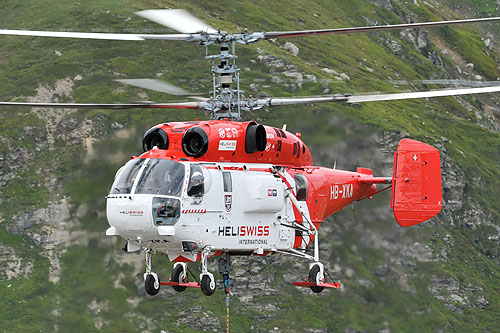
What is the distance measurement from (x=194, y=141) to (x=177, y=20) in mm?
4095

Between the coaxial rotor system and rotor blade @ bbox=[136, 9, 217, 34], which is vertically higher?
rotor blade @ bbox=[136, 9, 217, 34]

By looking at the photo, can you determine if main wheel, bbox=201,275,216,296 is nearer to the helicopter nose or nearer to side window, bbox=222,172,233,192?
the helicopter nose

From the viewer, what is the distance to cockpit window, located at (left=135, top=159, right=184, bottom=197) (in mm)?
29641

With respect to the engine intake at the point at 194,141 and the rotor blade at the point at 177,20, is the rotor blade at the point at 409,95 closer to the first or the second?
the engine intake at the point at 194,141

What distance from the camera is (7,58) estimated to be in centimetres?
8119

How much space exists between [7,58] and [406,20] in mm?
70500

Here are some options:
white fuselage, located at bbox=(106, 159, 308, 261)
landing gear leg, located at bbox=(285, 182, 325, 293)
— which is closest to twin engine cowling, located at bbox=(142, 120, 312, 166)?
white fuselage, located at bbox=(106, 159, 308, 261)

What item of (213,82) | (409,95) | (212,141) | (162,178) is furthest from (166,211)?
(409,95)

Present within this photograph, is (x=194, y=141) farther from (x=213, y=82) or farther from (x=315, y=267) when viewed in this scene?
(x=315, y=267)

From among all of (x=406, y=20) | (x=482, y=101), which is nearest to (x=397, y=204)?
(x=482, y=101)

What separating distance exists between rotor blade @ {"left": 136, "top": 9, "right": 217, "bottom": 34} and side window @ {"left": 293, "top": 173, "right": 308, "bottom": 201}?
690 centimetres

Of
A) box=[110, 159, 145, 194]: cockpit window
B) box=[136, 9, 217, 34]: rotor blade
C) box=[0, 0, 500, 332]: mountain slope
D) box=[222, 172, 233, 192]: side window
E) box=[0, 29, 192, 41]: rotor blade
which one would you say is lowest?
box=[0, 0, 500, 332]: mountain slope

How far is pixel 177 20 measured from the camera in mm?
31391

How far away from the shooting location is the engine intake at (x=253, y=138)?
3284cm
